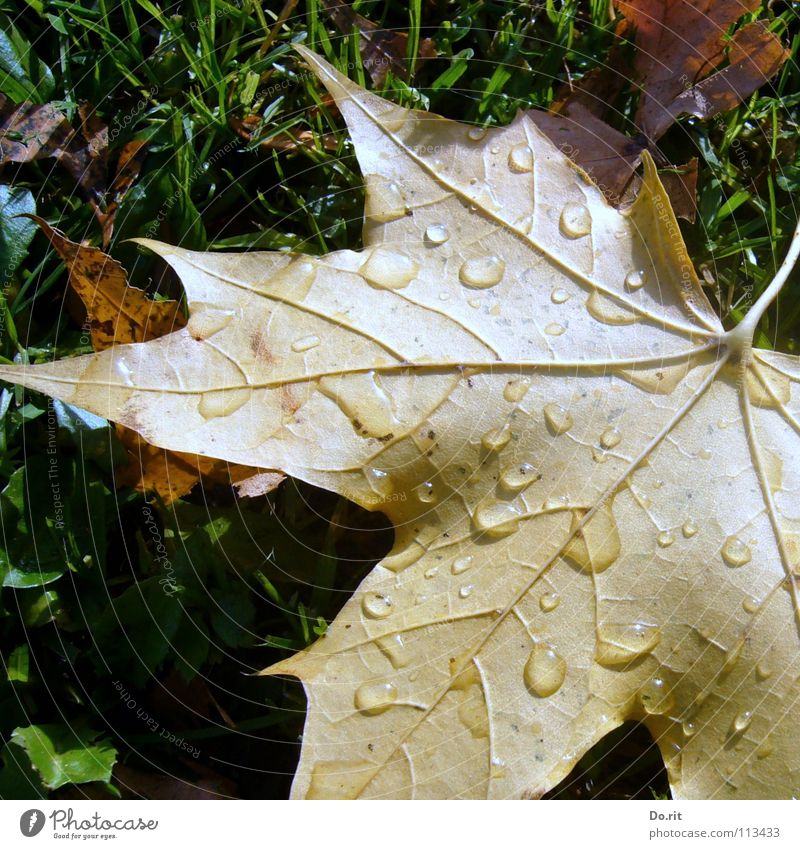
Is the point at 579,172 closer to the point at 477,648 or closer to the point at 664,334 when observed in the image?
the point at 664,334

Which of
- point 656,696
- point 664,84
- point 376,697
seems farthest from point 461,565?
point 664,84

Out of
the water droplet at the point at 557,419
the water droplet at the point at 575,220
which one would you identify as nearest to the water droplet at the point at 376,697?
the water droplet at the point at 557,419

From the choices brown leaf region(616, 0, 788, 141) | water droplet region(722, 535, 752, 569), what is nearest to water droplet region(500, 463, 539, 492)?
water droplet region(722, 535, 752, 569)

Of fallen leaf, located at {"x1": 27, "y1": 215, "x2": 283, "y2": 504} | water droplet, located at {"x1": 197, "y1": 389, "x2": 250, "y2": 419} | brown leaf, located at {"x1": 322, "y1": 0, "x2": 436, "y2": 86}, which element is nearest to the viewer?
water droplet, located at {"x1": 197, "y1": 389, "x2": 250, "y2": 419}

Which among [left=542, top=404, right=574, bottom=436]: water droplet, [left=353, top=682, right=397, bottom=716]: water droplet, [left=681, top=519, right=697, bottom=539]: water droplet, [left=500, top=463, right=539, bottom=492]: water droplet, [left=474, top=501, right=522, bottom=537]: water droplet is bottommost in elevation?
[left=353, top=682, right=397, bottom=716]: water droplet

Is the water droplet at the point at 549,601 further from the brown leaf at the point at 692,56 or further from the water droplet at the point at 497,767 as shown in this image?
the brown leaf at the point at 692,56

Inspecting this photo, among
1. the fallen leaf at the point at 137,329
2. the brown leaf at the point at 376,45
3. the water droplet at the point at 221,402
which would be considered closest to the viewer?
the water droplet at the point at 221,402

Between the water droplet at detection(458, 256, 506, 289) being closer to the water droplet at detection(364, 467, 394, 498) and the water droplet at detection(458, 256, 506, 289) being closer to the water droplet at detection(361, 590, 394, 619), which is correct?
the water droplet at detection(364, 467, 394, 498)
